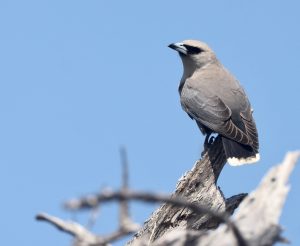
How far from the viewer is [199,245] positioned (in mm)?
3785

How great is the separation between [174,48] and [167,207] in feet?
13.1

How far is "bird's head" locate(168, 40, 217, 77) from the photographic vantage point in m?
9.84

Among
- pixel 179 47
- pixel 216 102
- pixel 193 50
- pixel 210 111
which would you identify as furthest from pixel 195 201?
pixel 193 50

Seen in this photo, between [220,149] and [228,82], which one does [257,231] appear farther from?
[228,82]

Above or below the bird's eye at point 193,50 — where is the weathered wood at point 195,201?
below

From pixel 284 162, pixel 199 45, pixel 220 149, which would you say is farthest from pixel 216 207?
pixel 199 45

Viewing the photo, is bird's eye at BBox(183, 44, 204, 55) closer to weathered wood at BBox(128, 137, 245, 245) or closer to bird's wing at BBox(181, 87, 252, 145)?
bird's wing at BBox(181, 87, 252, 145)

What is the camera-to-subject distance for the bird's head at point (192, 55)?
9844mm

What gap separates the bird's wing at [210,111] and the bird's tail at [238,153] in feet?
0.36

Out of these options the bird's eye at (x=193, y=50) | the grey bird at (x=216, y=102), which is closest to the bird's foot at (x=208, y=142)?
the grey bird at (x=216, y=102)

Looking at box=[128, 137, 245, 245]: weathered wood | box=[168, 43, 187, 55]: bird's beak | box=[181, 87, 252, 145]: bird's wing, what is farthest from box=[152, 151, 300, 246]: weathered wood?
box=[168, 43, 187, 55]: bird's beak

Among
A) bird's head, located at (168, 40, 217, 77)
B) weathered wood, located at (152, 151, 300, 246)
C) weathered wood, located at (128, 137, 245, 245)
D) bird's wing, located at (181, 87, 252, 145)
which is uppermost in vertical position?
bird's head, located at (168, 40, 217, 77)

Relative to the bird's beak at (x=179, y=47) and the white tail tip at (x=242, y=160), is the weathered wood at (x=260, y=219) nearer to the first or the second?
the white tail tip at (x=242, y=160)

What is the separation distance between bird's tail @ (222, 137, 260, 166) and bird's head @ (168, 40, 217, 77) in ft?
5.99
